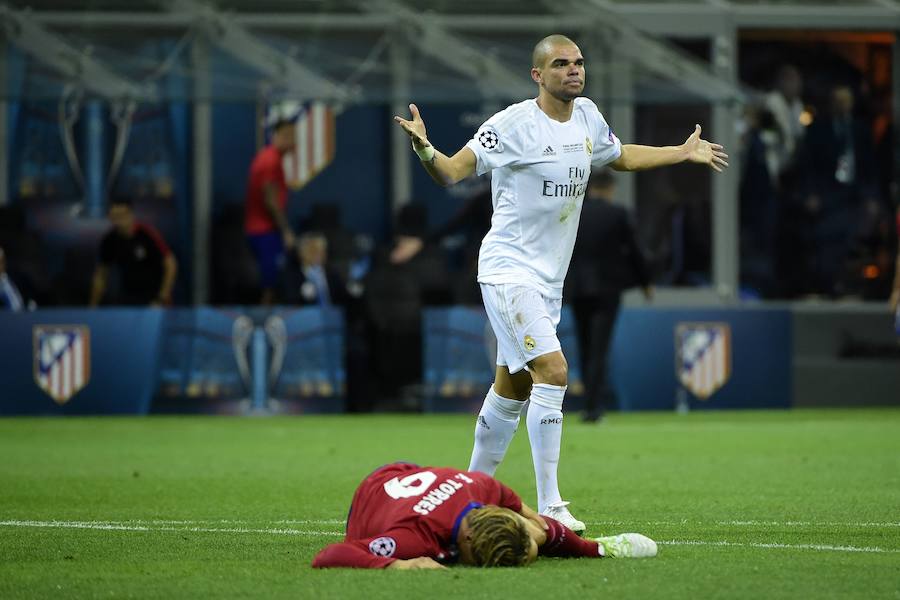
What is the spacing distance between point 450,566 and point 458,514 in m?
0.33

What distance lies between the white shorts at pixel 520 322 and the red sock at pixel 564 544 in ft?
4.36

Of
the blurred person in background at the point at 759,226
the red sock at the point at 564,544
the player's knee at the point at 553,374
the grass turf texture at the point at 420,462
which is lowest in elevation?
the grass turf texture at the point at 420,462

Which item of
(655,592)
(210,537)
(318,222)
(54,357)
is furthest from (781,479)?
(318,222)

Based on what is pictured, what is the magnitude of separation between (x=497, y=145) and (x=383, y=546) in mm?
2317

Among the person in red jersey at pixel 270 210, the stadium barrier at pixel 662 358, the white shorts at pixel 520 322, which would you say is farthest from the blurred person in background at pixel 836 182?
the white shorts at pixel 520 322

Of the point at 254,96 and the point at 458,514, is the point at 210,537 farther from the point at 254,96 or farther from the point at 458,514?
the point at 254,96

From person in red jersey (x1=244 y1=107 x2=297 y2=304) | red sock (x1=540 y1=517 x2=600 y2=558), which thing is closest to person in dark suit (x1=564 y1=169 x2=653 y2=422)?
person in red jersey (x1=244 y1=107 x2=297 y2=304)

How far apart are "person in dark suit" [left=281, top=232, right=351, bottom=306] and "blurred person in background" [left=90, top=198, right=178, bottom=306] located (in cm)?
140

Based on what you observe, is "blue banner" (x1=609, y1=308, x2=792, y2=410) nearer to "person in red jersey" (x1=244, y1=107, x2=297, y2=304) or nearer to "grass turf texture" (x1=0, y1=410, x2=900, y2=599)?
"grass turf texture" (x1=0, y1=410, x2=900, y2=599)

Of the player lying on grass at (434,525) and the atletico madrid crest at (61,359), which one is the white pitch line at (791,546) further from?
the atletico madrid crest at (61,359)

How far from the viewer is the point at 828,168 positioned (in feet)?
74.6

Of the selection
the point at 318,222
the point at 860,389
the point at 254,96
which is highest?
the point at 254,96

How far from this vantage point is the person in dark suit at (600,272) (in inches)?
657

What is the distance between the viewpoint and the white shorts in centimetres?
824
